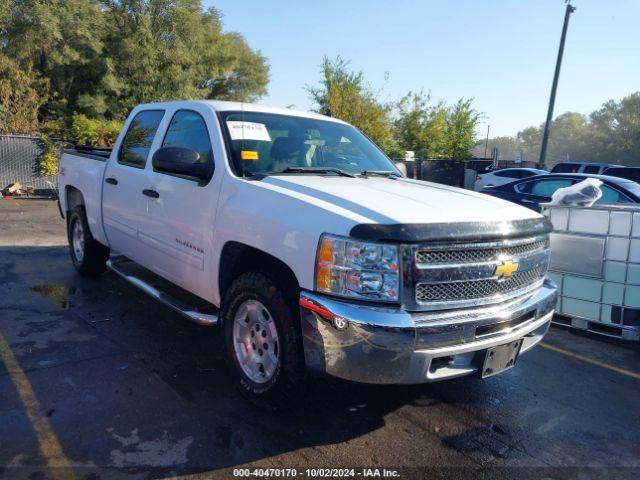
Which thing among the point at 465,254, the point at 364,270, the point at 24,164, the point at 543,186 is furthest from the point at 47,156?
the point at 465,254

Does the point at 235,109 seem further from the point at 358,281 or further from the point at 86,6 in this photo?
the point at 86,6

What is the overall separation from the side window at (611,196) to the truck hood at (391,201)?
236 inches

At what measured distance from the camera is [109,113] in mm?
31141

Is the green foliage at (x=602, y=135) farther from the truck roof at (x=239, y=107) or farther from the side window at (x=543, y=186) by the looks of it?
the truck roof at (x=239, y=107)

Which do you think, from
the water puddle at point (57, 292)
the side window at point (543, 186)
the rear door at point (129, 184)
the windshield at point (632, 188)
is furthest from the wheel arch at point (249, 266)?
the windshield at point (632, 188)

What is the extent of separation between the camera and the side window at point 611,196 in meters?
8.48

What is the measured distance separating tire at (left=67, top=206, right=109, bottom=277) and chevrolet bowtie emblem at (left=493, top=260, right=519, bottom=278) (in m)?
4.81

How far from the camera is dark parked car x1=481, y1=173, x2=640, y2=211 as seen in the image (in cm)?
850

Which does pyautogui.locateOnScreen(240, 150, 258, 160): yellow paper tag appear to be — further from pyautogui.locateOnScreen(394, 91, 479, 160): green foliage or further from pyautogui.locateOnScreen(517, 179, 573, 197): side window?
pyautogui.locateOnScreen(394, 91, 479, 160): green foliage

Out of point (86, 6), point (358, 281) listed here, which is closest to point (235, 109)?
point (358, 281)

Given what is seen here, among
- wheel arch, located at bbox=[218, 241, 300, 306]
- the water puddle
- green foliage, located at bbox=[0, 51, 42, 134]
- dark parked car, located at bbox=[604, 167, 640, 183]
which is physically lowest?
the water puddle

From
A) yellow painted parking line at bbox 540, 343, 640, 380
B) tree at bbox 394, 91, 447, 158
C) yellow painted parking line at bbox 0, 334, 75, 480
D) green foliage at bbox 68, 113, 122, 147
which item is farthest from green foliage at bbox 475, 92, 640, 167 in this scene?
yellow painted parking line at bbox 0, 334, 75, 480

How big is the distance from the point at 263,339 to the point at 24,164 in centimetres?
1651

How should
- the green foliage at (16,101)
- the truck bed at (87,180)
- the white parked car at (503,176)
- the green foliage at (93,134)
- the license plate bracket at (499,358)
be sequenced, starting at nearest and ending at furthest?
the license plate bracket at (499,358), the truck bed at (87,180), the white parked car at (503,176), the green foliage at (93,134), the green foliage at (16,101)
